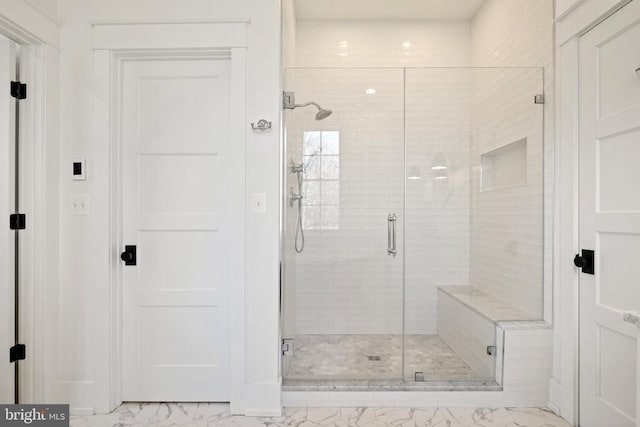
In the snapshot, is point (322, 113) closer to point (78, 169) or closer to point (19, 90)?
point (78, 169)

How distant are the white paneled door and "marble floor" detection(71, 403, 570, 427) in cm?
10

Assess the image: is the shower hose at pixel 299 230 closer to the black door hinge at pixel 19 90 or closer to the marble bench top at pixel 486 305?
the marble bench top at pixel 486 305

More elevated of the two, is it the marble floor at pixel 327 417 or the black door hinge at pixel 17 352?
the black door hinge at pixel 17 352

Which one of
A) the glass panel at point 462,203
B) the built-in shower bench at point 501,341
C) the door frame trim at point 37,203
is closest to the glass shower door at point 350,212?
the glass panel at point 462,203

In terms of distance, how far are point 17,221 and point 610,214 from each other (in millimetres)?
2951

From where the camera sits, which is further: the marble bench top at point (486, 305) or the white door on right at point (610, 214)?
the marble bench top at point (486, 305)

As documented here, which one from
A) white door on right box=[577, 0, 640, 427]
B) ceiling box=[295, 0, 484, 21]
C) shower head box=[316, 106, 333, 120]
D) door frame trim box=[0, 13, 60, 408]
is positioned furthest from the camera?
ceiling box=[295, 0, 484, 21]

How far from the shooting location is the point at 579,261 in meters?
2.14

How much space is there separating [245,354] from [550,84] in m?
2.37

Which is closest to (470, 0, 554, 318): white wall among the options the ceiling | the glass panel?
the glass panel

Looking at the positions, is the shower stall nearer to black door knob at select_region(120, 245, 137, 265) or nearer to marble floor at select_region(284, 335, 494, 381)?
marble floor at select_region(284, 335, 494, 381)

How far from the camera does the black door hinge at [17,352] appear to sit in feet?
7.06

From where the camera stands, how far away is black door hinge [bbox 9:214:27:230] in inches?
84.0

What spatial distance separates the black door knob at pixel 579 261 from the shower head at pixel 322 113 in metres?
1.69
